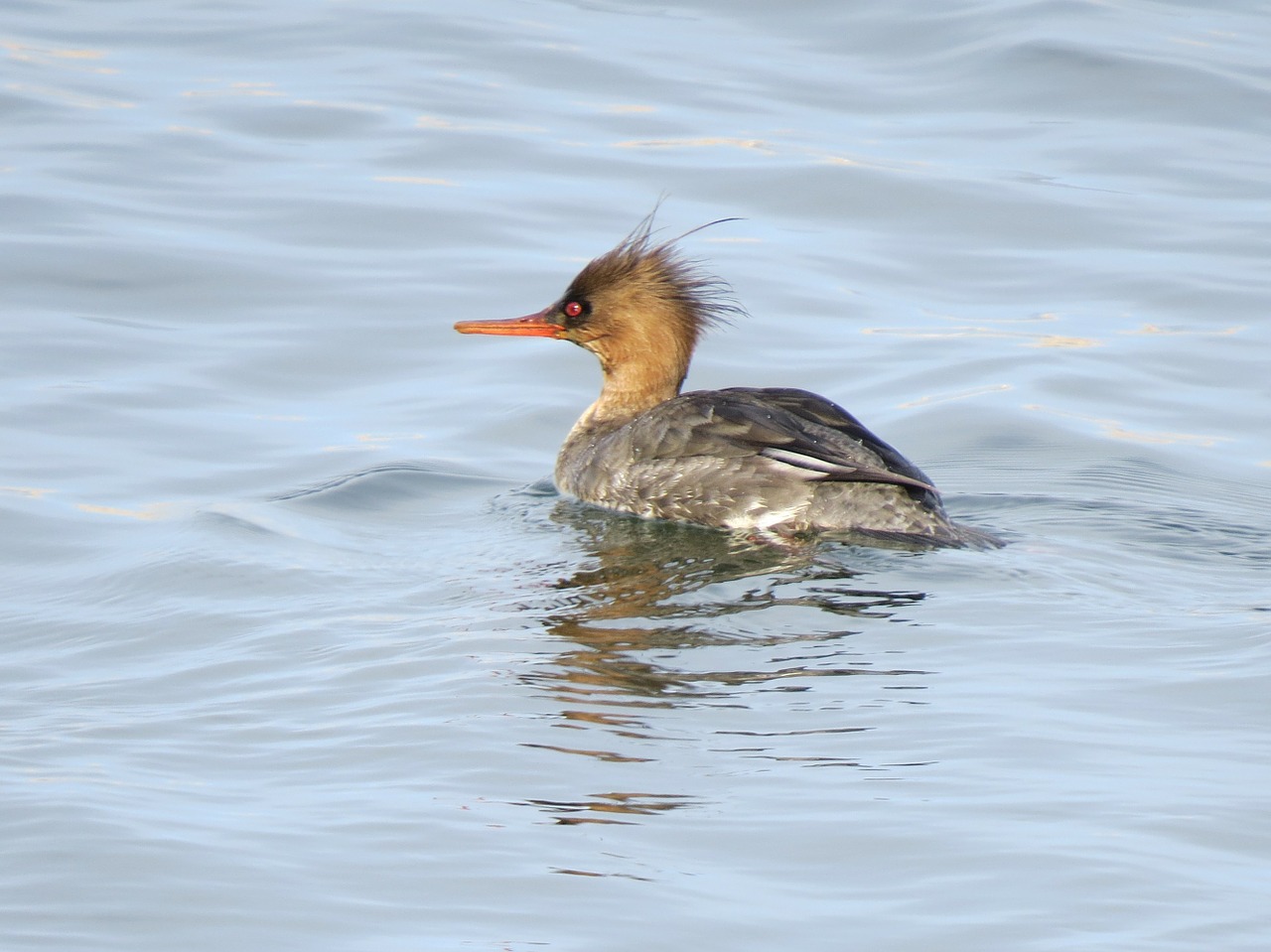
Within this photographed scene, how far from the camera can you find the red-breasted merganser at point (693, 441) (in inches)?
305

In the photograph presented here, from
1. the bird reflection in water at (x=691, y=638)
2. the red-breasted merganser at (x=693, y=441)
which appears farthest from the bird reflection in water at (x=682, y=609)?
the red-breasted merganser at (x=693, y=441)

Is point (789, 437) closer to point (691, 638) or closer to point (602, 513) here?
point (602, 513)

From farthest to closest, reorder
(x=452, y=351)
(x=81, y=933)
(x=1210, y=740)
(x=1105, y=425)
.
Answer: (x=452, y=351), (x=1105, y=425), (x=1210, y=740), (x=81, y=933)

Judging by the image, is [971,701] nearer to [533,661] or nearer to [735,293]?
[533,661]

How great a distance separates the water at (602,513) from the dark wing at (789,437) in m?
0.36

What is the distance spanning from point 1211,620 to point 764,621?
4.91 feet

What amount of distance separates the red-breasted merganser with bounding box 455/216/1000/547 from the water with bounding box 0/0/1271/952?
9.8 inches

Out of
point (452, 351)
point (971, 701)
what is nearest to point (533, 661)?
point (971, 701)

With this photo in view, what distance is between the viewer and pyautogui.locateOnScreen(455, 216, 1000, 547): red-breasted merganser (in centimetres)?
775

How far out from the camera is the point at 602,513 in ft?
28.3

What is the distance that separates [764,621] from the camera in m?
6.49

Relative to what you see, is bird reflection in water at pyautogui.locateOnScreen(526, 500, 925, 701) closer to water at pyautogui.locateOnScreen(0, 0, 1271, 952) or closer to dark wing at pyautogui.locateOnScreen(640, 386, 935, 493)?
water at pyautogui.locateOnScreen(0, 0, 1271, 952)

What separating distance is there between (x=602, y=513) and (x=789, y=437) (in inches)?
44.2

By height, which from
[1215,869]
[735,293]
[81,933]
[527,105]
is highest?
[527,105]
